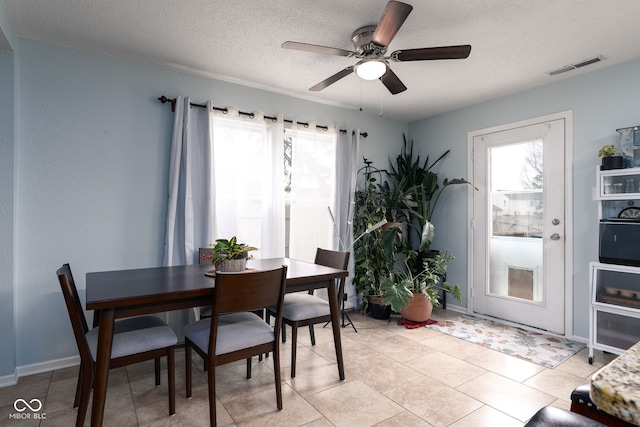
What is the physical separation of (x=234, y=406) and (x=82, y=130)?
7.79 ft

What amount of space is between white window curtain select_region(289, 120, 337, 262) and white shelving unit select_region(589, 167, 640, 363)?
243cm

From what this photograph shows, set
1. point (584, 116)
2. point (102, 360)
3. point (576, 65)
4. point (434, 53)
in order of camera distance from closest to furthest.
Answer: point (102, 360) < point (434, 53) < point (576, 65) < point (584, 116)

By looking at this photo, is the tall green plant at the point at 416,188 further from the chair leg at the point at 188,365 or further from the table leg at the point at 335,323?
the chair leg at the point at 188,365

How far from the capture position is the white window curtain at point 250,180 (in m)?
3.26

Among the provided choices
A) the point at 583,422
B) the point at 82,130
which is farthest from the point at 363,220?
the point at 583,422

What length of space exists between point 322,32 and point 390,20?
0.76 meters

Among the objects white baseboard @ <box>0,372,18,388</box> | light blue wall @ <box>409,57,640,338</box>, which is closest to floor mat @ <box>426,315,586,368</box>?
light blue wall @ <box>409,57,640,338</box>

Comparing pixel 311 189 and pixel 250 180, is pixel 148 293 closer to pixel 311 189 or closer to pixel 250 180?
pixel 250 180

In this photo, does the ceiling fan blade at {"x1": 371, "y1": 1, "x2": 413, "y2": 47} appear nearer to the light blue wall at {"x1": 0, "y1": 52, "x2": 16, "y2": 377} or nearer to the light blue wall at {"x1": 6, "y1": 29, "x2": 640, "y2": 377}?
the light blue wall at {"x1": 6, "y1": 29, "x2": 640, "y2": 377}

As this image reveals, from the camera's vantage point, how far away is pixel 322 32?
2443 millimetres

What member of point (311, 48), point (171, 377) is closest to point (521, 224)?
point (311, 48)

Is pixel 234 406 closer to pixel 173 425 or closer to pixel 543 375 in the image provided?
pixel 173 425

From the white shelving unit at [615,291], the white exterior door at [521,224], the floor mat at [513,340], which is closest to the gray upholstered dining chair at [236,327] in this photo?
the floor mat at [513,340]

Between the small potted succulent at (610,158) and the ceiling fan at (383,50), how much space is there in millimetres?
1630
